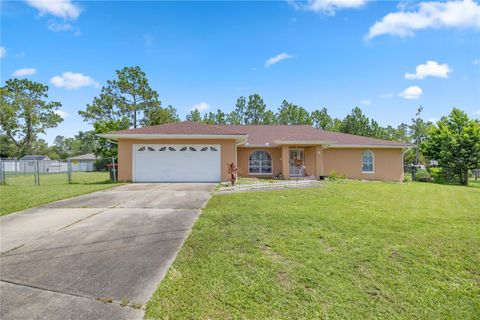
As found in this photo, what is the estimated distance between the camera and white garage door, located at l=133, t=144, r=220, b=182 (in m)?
14.7

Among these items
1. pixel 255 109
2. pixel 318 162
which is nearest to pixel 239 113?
pixel 255 109

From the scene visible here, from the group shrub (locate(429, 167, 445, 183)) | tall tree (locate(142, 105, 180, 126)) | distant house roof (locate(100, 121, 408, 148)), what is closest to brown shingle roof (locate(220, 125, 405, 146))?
distant house roof (locate(100, 121, 408, 148))

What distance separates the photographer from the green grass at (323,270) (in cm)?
274

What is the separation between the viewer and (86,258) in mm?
3861

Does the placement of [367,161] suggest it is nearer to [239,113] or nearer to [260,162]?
[260,162]

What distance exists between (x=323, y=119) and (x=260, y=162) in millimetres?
25736

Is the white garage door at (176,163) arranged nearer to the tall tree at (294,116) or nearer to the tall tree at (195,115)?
the tall tree at (294,116)

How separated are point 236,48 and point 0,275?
15.5 metres

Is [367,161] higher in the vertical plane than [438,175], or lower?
higher

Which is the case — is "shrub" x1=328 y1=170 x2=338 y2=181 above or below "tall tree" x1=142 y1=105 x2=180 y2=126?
below

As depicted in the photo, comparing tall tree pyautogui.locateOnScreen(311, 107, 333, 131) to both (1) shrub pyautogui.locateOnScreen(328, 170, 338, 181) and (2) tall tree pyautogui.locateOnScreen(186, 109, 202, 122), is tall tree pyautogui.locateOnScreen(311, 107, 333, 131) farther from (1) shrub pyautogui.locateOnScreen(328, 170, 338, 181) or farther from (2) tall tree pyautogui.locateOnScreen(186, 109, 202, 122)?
(1) shrub pyautogui.locateOnScreen(328, 170, 338, 181)

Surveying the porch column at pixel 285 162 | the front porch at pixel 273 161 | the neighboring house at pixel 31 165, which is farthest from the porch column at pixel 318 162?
the neighboring house at pixel 31 165

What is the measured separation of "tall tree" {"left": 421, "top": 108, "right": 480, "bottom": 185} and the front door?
12.4 m

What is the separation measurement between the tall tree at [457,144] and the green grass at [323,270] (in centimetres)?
1850
